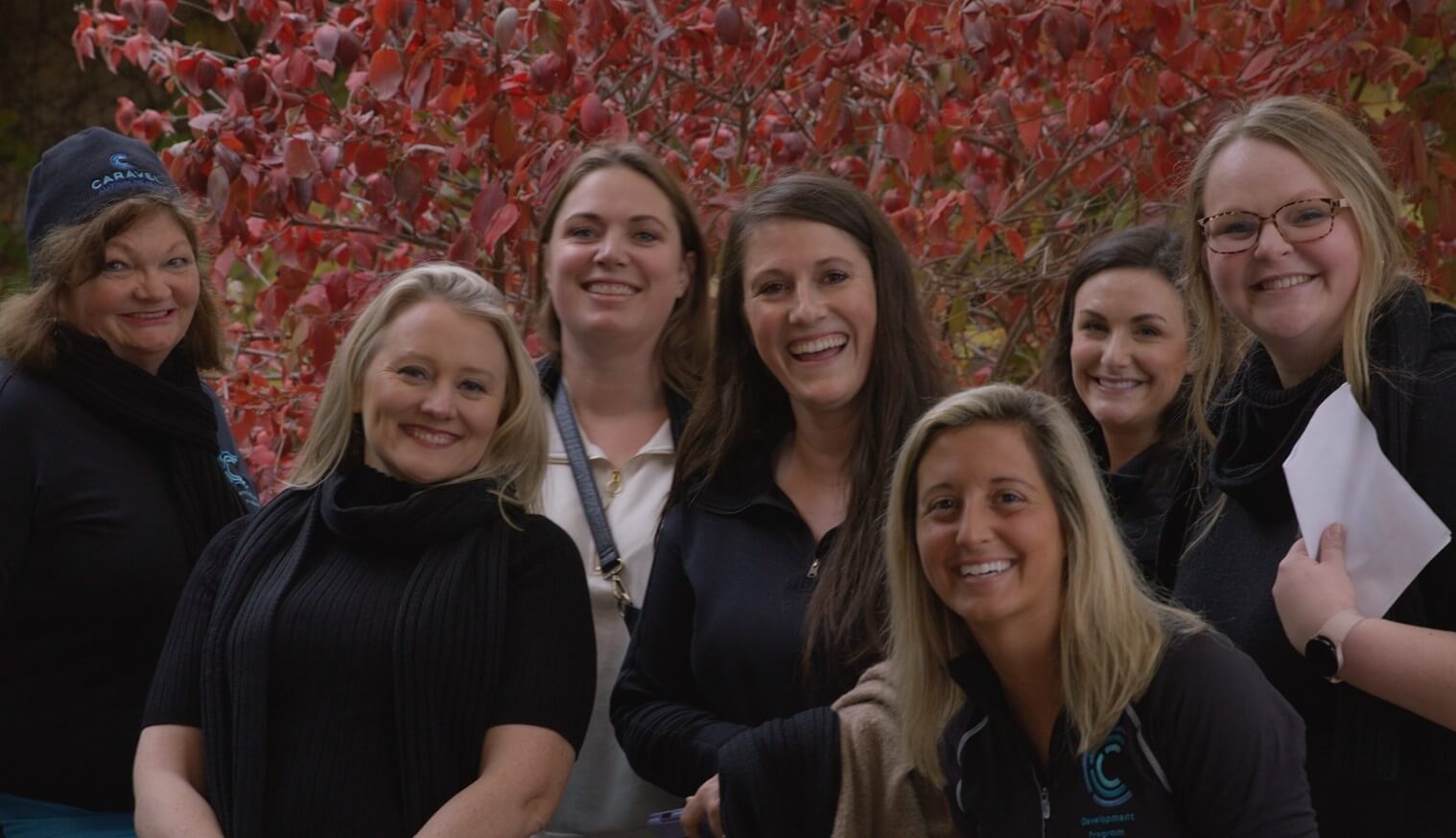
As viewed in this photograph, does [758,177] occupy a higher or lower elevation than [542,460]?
higher

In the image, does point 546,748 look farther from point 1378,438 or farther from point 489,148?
point 489,148

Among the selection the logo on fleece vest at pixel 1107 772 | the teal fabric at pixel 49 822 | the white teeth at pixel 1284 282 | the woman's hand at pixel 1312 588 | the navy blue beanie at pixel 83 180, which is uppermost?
the navy blue beanie at pixel 83 180

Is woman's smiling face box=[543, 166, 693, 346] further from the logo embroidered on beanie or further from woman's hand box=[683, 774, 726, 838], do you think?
woman's hand box=[683, 774, 726, 838]

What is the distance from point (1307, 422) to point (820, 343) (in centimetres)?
90

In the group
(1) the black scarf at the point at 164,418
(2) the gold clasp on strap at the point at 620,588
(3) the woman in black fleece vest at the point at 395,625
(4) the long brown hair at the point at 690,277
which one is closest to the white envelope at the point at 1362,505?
(3) the woman in black fleece vest at the point at 395,625

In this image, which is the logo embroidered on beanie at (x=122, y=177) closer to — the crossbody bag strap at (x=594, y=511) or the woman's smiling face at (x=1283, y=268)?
the crossbody bag strap at (x=594, y=511)

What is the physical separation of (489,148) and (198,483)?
1427 millimetres

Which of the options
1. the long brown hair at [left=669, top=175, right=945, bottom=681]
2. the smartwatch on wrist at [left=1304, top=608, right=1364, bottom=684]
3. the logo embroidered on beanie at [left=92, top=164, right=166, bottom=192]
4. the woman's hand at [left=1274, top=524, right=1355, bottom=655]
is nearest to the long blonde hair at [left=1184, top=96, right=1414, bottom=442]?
the woman's hand at [left=1274, top=524, right=1355, bottom=655]

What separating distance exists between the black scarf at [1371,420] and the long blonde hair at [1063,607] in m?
0.24

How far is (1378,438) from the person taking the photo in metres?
2.52

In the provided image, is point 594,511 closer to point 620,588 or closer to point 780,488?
point 620,588

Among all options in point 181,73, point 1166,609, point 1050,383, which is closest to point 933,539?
point 1166,609

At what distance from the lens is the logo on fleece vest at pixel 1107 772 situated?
248 cm

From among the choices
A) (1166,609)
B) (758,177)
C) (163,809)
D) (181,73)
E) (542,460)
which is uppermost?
(181,73)
